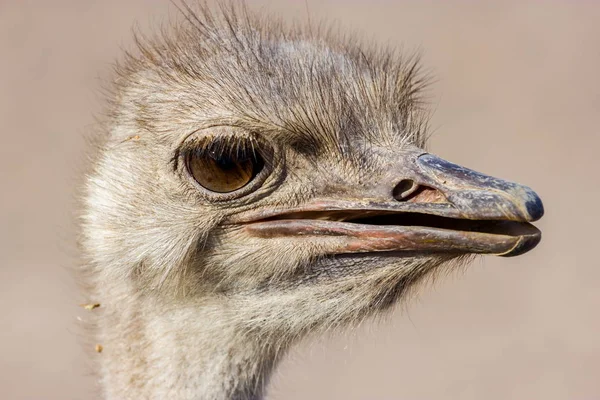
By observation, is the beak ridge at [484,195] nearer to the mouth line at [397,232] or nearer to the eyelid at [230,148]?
the mouth line at [397,232]

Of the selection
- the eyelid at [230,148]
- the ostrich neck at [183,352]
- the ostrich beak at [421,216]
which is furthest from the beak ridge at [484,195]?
the ostrich neck at [183,352]

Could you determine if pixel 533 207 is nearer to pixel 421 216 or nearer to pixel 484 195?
pixel 484 195

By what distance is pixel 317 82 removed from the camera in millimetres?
2891

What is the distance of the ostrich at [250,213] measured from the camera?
2666mm

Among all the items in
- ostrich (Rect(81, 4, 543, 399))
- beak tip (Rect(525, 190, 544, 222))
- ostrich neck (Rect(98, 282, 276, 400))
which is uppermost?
beak tip (Rect(525, 190, 544, 222))

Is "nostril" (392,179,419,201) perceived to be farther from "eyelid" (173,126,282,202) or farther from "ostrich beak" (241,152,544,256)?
"eyelid" (173,126,282,202)

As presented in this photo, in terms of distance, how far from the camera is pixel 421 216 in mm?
2625

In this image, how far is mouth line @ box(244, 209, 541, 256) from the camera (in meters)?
2.49

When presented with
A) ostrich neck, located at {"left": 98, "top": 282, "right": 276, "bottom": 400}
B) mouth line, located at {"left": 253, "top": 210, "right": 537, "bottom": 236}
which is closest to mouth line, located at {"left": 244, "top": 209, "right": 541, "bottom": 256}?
mouth line, located at {"left": 253, "top": 210, "right": 537, "bottom": 236}

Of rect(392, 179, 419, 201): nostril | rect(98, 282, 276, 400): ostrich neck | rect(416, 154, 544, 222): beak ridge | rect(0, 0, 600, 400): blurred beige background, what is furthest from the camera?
rect(0, 0, 600, 400): blurred beige background

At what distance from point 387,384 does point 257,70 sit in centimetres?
504

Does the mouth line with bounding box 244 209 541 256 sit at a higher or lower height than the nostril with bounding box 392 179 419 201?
lower

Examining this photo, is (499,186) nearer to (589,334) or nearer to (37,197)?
(589,334)

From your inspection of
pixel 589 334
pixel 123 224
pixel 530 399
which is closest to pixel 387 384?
pixel 530 399
